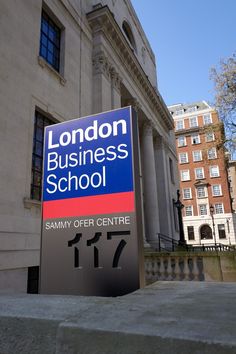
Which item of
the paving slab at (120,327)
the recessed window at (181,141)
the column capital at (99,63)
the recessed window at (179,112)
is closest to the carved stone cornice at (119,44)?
the column capital at (99,63)

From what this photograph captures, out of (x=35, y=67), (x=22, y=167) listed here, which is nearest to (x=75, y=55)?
(x=35, y=67)

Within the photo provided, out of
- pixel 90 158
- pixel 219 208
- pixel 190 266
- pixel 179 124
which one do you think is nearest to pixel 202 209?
pixel 219 208

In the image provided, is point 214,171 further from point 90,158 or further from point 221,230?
point 90,158

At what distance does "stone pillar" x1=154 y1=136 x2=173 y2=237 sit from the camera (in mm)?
Result: 26253

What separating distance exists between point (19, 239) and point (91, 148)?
6.07 m

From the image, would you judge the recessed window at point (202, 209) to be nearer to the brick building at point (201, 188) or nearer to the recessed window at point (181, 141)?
the brick building at point (201, 188)

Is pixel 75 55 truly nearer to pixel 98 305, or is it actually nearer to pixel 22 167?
pixel 22 167

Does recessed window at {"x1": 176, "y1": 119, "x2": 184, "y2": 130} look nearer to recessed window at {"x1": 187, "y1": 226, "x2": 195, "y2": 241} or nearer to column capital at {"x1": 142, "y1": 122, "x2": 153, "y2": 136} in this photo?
recessed window at {"x1": 187, "y1": 226, "x2": 195, "y2": 241}

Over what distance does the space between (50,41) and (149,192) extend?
1411cm

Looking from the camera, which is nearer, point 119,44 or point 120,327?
point 120,327

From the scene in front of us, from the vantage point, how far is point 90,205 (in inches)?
150

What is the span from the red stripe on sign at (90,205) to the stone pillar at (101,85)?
12.1 metres

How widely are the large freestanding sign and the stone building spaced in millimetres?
4962

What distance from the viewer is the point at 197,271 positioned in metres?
9.95
